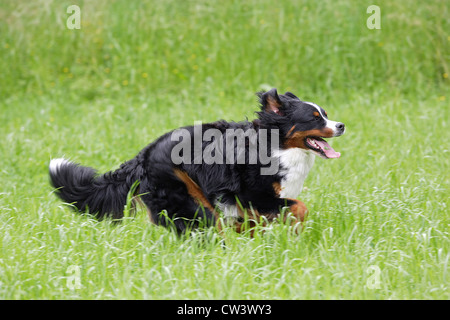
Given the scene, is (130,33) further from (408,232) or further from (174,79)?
(408,232)

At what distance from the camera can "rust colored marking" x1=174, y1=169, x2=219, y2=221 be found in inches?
162

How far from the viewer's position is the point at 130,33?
10.2 meters

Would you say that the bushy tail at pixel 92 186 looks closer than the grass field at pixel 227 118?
No

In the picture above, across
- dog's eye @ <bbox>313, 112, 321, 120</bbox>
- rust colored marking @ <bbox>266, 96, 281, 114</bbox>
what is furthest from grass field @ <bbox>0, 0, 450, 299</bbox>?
rust colored marking @ <bbox>266, 96, 281, 114</bbox>

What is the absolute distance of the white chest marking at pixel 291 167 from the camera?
4.10 metres

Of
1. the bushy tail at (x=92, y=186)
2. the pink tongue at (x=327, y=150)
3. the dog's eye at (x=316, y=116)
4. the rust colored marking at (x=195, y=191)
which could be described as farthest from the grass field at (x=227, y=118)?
the dog's eye at (x=316, y=116)

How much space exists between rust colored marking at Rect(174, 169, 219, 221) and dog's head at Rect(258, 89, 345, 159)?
69 cm

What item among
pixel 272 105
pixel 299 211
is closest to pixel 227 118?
pixel 272 105

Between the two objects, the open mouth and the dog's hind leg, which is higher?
the open mouth

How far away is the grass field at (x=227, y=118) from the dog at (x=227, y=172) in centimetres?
20

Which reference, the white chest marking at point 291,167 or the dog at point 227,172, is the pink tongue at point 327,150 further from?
the white chest marking at point 291,167

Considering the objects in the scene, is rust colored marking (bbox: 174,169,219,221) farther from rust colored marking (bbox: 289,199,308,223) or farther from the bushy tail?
rust colored marking (bbox: 289,199,308,223)
